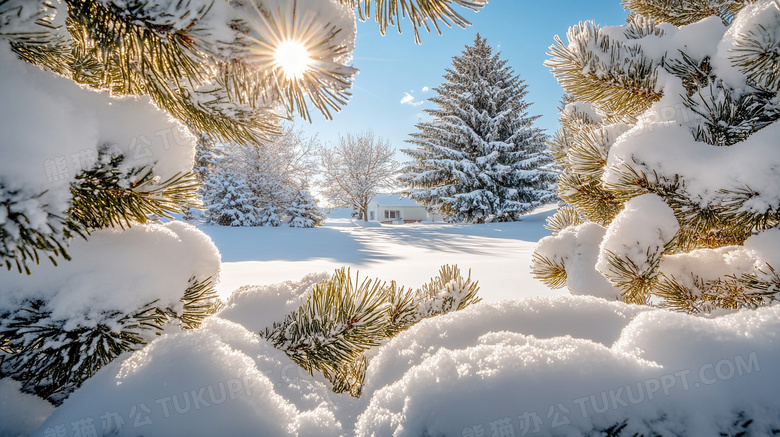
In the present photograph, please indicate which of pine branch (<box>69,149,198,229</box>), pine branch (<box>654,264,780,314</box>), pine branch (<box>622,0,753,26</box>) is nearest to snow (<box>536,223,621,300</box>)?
pine branch (<box>654,264,780,314</box>)

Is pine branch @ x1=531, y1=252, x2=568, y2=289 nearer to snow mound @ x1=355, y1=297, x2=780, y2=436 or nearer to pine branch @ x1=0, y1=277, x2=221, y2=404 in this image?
snow mound @ x1=355, y1=297, x2=780, y2=436

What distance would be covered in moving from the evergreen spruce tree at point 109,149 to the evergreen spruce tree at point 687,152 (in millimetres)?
1067

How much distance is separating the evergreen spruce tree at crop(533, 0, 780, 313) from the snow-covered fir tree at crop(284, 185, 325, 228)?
55.8 feet

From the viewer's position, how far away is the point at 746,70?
4.24 feet

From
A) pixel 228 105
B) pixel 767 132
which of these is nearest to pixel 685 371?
pixel 767 132

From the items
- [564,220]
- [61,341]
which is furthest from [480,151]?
[61,341]

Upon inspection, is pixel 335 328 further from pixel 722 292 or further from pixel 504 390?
pixel 722 292

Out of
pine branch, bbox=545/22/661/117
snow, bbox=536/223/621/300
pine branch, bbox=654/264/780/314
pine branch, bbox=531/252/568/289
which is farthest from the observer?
pine branch, bbox=531/252/568/289

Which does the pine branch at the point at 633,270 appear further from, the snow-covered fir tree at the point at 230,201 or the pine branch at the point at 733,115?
the snow-covered fir tree at the point at 230,201

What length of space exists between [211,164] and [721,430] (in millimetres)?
20678

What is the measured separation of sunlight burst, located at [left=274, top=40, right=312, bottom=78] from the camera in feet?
2.40

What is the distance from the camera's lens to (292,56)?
750mm

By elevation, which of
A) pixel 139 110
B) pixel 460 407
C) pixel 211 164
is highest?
pixel 211 164

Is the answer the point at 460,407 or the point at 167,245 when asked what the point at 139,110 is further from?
the point at 460,407
